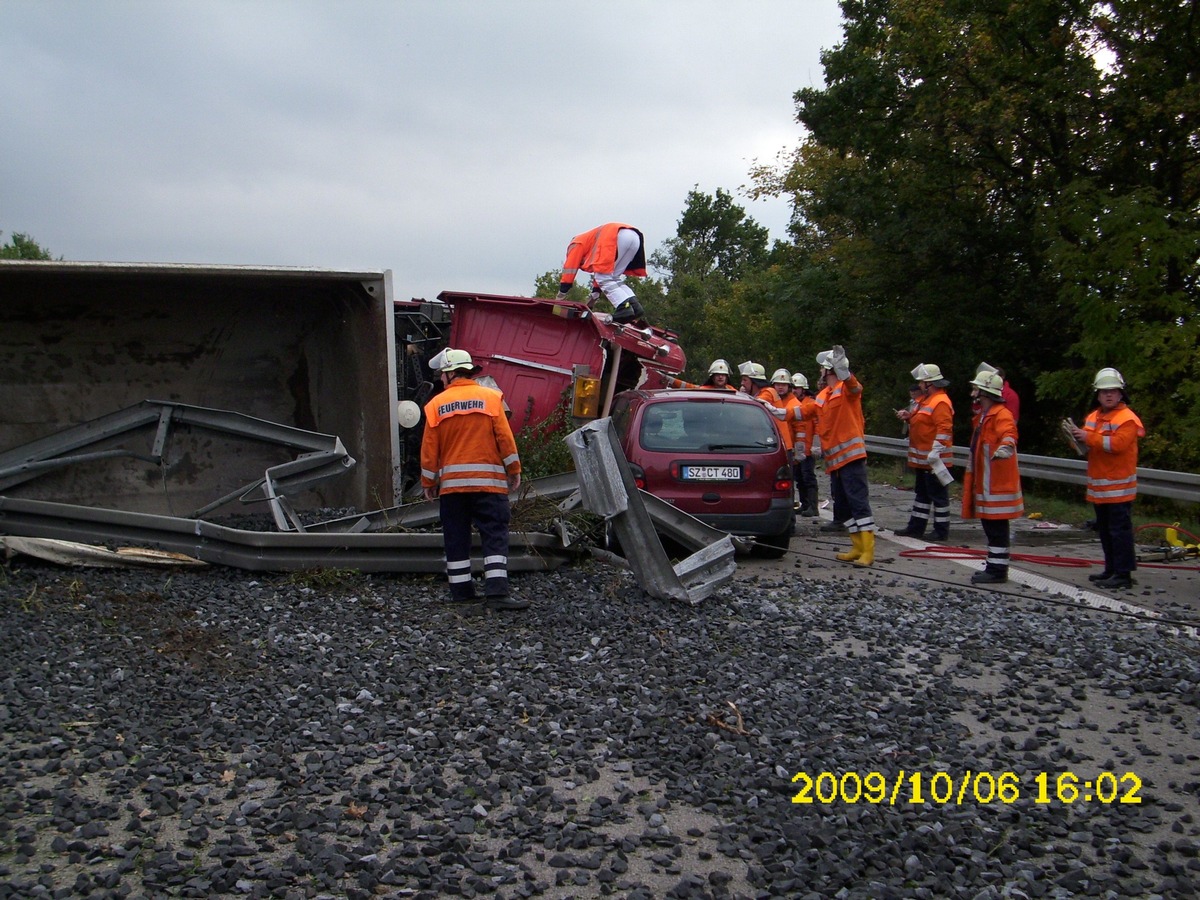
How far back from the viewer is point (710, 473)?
8.58m

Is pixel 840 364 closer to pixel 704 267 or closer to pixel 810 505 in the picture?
pixel 810 505

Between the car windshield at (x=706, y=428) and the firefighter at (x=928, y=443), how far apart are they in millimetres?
1954

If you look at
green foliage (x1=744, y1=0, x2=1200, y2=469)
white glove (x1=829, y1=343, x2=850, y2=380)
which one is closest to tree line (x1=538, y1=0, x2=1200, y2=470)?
green foliage (x1=744, y1=0, x2=1200, y2=469)

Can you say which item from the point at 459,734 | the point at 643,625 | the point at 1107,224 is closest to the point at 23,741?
the point at 459,734

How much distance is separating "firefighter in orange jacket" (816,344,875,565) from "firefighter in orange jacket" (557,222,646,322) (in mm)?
2197

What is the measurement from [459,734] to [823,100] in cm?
2055

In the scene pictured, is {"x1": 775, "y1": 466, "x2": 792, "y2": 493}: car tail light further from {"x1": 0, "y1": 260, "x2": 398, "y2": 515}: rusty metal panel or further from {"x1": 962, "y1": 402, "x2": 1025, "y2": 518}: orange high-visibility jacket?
{"x1": 0, "y1": 260, "x2": 398, "y2": 515}: rusty metal panel

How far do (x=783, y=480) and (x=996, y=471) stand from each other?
1.77m

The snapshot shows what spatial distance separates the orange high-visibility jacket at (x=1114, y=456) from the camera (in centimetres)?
746

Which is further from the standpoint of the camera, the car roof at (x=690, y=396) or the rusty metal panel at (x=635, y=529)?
the car roof at (x=690, y=396)

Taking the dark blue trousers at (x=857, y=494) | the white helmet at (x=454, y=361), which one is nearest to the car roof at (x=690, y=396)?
the dark blue trousers at (x=857, y=494)

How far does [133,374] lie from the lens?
29.3ft

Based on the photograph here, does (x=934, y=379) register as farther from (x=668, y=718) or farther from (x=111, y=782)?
(x=111, y=782)

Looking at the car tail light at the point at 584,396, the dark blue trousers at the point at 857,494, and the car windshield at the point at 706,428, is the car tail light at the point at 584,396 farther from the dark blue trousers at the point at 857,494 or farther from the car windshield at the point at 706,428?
the dark blue trousers at the point at 857,494
